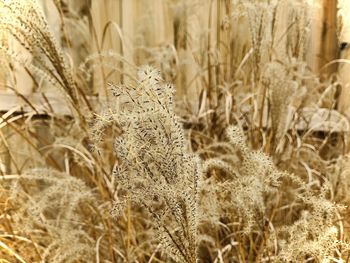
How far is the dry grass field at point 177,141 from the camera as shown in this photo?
688 millimetres

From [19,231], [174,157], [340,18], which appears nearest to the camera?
[174,157]

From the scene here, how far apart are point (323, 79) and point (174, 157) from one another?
4.27ft

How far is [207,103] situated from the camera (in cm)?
153

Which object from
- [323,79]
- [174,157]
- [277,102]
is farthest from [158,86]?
[323,79]

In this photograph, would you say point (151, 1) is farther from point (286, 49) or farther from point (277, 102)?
point (277, 102)

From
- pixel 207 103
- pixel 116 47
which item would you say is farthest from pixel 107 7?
pixel 207 103

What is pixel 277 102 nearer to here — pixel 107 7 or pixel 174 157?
pixel 174 157

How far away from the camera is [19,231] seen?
45.0 inches

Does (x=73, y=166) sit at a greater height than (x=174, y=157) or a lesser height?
lesser

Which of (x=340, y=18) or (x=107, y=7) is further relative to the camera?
(x=107, y=7)

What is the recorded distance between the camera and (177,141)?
0.65 m

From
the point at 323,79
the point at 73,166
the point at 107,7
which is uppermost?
the point at 107,7

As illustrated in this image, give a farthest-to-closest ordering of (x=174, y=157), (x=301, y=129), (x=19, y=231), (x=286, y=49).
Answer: (x=301, y=129), (x=286, y=49), (x=19, y=231), (x=174, y=157)

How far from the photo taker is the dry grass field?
688 millimetres
